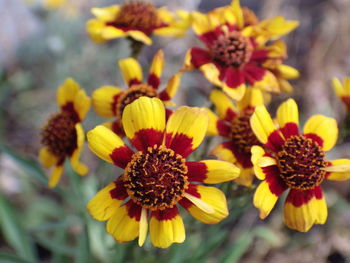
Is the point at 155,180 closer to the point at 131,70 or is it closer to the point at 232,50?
the point at 131,70

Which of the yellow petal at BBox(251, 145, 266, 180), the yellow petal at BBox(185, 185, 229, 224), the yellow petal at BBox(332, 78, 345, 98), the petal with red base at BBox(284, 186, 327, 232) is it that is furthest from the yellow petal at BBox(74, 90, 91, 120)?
the yellow petal at BBox(332, 78, 345, 98)

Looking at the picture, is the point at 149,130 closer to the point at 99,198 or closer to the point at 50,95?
the point at 99,198

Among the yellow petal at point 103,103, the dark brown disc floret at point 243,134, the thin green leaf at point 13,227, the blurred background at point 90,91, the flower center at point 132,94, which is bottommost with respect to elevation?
the blurred background at point 90,91

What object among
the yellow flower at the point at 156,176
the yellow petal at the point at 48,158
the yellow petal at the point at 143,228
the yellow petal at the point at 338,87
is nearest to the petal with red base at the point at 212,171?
the yellow flower at the point at 156,176

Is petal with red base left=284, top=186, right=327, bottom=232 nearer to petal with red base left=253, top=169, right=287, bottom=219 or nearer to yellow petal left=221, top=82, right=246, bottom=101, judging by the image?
petal with red base left=253, top=169, right=287, bottom=219

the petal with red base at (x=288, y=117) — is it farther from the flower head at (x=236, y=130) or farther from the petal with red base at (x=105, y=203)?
the petal with red base at (x=105, y=203)

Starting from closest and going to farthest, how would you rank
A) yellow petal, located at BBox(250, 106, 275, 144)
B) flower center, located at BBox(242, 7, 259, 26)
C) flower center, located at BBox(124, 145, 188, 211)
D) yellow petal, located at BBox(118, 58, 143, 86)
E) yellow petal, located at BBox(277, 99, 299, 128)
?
1. flower center, located at BBox(124, 145, 188, 211)
2. yellow petal, located at BBox(250, 106, 275, 144)
3. yellow petal, located at BBox(277, 99, 299, 128)
4. yellow petal, located at BBox(118, 58, 143, 86)
5. flower center, located at BBox(242, 7, 259, 26)
